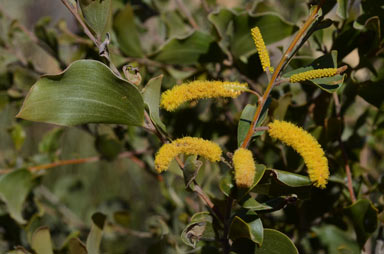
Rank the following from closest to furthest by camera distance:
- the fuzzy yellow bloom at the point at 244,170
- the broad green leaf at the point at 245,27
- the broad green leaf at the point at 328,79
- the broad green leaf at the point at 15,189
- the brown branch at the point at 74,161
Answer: the fuzzy yellow bloom at the point at 244,170 < the broad green leaf at the point at 328,79 < the broad green leaf at the point at 245,27 < the broad green leaf at the point at 15,189 < the brown branch at the point at 74,161

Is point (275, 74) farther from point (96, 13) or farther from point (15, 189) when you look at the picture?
point (15, 189)

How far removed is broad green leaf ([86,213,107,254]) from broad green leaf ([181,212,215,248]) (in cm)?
28

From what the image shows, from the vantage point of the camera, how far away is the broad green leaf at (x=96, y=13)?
0.70 metres

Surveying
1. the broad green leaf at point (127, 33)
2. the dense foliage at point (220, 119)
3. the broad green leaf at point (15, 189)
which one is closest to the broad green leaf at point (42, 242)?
the dense foliage at point (220, 119)

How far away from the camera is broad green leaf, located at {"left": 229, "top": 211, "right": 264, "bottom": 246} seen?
2.17ft

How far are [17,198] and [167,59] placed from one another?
1.91 feet

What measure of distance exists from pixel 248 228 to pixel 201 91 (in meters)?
0.24

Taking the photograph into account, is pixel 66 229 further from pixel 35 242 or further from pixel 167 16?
pixel 167 16

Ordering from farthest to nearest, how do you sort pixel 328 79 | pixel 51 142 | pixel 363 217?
pixel 51 142
pixel 363 217
pixel 328 79

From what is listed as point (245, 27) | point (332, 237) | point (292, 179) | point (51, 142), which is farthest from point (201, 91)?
point (51, 142)

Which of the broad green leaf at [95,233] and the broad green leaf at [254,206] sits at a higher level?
the broad green leaf at [254,206]

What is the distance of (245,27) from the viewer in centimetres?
102

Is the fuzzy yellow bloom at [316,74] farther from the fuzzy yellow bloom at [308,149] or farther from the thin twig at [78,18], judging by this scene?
the thin twig at [78,18]

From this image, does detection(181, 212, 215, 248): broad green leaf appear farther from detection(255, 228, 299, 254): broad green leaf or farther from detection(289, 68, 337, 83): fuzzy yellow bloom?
detection(289, 68, 337, 83): fuzzy yellow bloom
